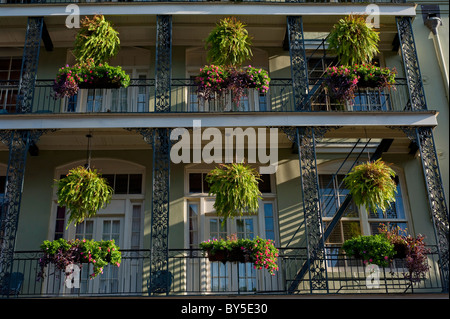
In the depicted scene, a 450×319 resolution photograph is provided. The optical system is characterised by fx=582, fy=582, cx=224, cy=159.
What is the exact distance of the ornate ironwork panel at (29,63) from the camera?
1224cm

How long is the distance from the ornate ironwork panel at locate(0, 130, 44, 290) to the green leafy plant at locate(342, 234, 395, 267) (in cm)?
636

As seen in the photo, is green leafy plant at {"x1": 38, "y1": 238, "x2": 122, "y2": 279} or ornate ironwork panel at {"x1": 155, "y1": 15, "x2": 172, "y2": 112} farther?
ornate ironwork panel at {"x1": 155, "y1": 15, "x2": 172, "y2": 112}

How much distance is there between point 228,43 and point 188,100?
202cm

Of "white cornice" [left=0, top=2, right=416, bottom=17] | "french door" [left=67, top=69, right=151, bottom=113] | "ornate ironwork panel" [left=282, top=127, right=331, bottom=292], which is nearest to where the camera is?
"ornate ironwork panel" [left=282, top=127, right=331, bottom=292]

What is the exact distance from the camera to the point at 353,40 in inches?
485

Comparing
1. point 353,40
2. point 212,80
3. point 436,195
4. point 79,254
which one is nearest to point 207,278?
point 79,254

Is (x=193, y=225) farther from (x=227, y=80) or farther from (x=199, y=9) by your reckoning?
(x=199, y=9)

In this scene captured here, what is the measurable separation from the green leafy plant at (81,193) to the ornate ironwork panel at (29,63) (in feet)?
6.38

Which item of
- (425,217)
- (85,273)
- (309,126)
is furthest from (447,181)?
(85,273)

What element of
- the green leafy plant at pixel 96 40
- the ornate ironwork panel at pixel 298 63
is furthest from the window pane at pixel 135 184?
the ornate ironwork panel at pixel 298 63

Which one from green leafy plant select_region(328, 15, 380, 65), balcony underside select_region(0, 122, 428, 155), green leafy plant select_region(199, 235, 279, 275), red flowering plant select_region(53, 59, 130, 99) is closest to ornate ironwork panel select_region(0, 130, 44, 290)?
balcony underside select_region(0, 122, 428, 155)

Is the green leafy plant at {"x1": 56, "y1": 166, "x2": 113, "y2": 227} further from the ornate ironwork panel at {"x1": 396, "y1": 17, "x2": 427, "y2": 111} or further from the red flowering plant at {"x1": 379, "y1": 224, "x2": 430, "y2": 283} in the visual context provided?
the ornate ironwork panel at {"x1": 396, "y1": 17, "x2": 427, "y2": 111}

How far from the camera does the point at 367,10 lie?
1317cm

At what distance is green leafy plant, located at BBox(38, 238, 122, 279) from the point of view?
34.6ft
